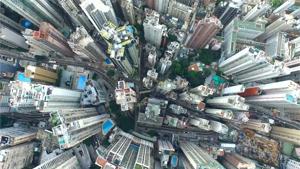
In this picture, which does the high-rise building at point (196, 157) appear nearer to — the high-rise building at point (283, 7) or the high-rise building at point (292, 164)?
the high-rise building at point (292, 164)

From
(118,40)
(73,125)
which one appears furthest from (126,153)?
(118,40)

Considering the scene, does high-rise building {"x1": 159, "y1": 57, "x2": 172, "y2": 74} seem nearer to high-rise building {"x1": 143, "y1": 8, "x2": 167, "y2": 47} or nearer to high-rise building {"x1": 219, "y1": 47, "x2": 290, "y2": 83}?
high-rise building {"x1": 143, "y1": 8, "x2": 167, "y2": 47}

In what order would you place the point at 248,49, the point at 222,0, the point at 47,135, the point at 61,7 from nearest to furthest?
1. the point at 248,49
2. the point at 47,135
3. the point at 61,7
4. the point at 222,0

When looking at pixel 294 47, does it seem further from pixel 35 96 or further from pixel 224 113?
pixel 35 96

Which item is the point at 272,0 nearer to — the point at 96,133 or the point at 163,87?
the point at 163,87

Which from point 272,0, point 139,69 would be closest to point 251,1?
point 272,0

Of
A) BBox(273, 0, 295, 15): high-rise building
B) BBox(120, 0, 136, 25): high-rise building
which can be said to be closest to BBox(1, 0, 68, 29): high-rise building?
BBox(120, 0, 136, 25): high-rise building
